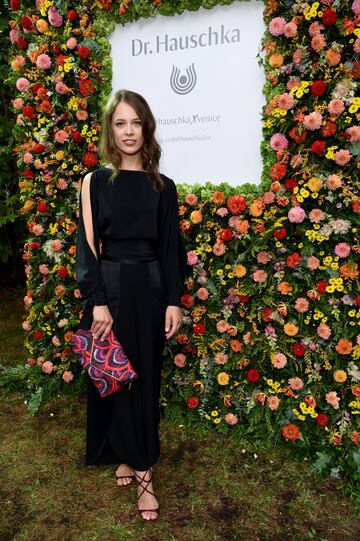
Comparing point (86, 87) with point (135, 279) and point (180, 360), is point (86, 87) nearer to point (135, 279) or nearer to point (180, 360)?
point (135, 279)

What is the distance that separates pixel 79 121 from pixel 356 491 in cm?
316

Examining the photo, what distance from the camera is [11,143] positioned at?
19.0ft

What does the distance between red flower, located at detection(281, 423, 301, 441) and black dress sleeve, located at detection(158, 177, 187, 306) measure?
1.18 meters

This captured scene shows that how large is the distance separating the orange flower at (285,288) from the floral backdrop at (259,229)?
0.01 m

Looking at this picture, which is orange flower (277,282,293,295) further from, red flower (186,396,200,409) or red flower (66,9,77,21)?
red flower (66,9,77,21)

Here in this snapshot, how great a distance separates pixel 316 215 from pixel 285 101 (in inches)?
27.9

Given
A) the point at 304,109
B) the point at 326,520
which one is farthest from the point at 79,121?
the point at 326,520

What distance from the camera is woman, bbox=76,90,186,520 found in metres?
2.46

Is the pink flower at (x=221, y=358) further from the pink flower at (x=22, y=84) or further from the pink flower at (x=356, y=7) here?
the pink flower at (x=22, y=84)

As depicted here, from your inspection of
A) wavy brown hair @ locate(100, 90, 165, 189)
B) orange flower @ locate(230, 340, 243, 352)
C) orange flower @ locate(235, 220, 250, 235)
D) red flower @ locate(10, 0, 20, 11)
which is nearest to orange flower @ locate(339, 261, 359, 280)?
orange flower @ locate(235, 220, 250, 235)

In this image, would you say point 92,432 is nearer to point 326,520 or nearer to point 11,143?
point 326,520

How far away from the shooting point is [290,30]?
272 centimetres

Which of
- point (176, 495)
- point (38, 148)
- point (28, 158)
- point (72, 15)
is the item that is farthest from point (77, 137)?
point (176, 495)

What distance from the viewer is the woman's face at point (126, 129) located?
95.5 inches
